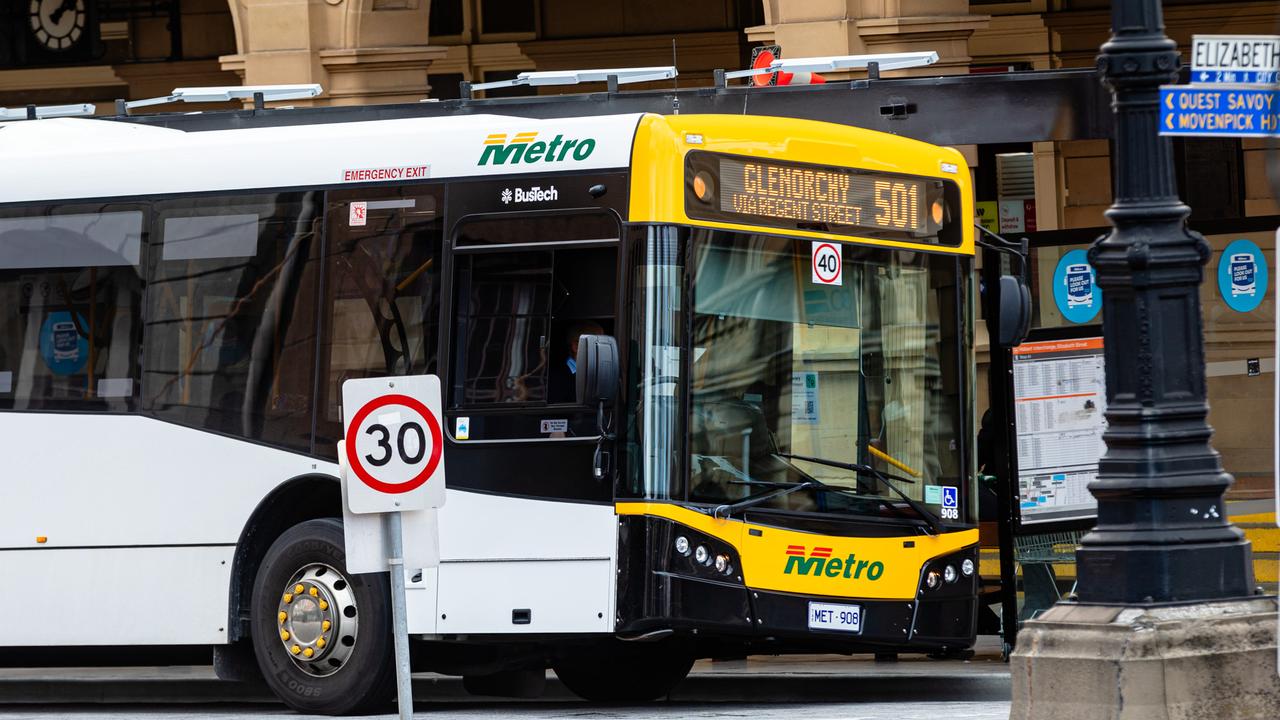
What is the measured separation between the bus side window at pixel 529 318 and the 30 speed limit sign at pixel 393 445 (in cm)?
221

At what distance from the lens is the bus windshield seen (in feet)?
36.7

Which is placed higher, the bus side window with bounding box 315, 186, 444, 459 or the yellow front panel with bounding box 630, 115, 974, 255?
the yellow front panel with bounding box 630, 115, 974, 255

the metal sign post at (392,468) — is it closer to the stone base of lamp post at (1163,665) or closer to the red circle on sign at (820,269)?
the stone base of lamp post at (1163,665)

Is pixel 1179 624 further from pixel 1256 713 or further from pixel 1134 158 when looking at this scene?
pixel 1134 158

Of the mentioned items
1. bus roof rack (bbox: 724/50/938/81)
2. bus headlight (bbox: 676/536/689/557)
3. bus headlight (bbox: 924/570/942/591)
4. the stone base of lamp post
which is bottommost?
the stone base of lamp post

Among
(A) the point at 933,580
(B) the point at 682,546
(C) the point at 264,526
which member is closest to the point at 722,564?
(B) the point at 682,546

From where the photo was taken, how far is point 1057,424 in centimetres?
1423

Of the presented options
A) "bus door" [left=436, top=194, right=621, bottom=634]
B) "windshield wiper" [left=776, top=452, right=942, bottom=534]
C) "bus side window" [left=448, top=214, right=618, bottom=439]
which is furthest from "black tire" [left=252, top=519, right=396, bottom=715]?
"windshield wiper" [left=776, top=452, right=942, bottom=534]

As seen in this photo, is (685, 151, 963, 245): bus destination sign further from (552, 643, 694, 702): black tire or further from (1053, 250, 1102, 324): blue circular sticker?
(1053, 250, 1102, 324): blue circular sticker

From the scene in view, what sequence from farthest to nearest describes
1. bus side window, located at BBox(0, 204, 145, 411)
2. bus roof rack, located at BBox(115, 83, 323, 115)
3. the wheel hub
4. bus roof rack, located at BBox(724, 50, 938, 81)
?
bus roof rack, located at BBox(115, 83, 323, 115), bus roof rack, located at BBox(724, 50, 938, 81), bus side window, located at BBox(0, 204, 145, 411), the wheel hub

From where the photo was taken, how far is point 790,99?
45.1ft

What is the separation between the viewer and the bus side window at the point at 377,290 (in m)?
11.8

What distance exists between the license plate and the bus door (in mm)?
1012

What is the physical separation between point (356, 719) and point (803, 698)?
2927mm
